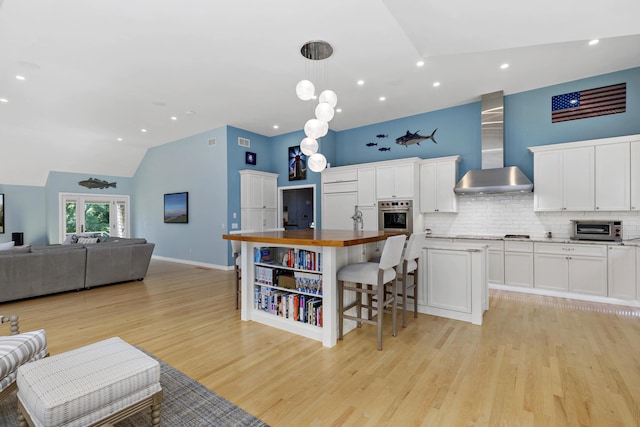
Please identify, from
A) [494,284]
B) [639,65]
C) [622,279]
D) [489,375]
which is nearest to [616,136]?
[639,65]

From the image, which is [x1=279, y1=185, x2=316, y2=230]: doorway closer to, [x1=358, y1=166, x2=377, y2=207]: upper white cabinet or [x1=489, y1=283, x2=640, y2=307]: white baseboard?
[x1=358, y1=166, x2=377, y2=207]: upper white cabinet

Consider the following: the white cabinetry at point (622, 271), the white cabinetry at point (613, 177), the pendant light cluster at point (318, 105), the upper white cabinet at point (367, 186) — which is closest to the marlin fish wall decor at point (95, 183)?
the upper white cabinet at point (367, 186)

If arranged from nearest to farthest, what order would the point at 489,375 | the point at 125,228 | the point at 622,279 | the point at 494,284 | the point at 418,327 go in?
1. the point at 489,375
2. the point at 418,327
3. the point at 622,279
4. the point at 494,284
5. the point at 125,228

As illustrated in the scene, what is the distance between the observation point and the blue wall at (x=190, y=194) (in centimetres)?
682

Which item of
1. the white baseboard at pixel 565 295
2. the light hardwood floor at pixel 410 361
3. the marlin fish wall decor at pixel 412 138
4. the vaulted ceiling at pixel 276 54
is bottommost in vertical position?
the light hardwood floor at pixel 410 361

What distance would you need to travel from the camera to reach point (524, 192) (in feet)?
16.0

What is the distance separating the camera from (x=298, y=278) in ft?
10.2

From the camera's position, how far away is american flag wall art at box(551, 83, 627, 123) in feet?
14.3

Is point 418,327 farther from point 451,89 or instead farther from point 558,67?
point 558,67

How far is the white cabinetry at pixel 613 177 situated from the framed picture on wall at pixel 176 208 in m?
8.25

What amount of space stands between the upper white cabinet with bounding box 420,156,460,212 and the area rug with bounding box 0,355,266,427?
15.8ft

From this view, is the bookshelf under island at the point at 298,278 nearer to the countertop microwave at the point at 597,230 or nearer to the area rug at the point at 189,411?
the area rug at the point at 189,411

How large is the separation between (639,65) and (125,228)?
12.6m

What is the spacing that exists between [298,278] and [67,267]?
13.5 feet
